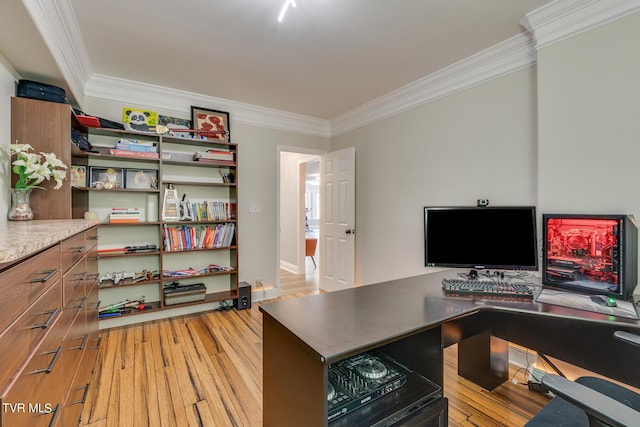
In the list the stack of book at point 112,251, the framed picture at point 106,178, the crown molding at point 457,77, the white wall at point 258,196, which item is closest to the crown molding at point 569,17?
the crown molding at point 457,77

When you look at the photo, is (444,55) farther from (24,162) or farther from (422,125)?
(24,162)

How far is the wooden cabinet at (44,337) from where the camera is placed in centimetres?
77

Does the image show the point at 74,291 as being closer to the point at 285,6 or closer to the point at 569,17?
the point at 285,6

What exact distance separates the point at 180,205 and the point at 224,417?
227 centimetres

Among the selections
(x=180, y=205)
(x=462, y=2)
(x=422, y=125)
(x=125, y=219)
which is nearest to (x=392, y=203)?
(x=422, y=125)

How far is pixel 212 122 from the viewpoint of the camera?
3.49 metres

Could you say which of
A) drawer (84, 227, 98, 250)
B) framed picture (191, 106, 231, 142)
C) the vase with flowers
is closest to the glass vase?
the vase with flowers

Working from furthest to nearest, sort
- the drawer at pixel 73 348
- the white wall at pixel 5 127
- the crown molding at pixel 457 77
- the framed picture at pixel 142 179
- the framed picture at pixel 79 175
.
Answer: the framed picture at pixel 142 179, the framed picture at pixel 79 175, the crown molding at pixel 457 77, the white wall at pixel 5 127, the drawer at pixel 73 348

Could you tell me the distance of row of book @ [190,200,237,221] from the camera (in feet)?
11.0

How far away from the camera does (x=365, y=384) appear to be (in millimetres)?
1202

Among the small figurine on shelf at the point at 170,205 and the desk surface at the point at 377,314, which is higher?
the small figurine on shelf at the point at 170,205

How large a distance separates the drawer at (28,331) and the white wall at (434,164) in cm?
284

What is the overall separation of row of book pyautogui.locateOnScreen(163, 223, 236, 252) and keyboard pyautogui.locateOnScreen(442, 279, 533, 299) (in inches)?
101

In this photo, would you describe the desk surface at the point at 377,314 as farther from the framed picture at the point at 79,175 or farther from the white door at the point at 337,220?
the framed picture at the point at 79,175
